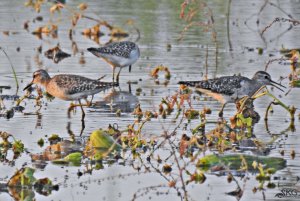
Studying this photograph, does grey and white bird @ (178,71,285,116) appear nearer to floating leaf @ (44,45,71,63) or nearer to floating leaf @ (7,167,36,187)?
floating leaf @ (7,167,36,187)

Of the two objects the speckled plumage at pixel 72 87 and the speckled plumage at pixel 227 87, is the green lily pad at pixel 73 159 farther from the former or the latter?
the speckled plumage at pixel 227 87

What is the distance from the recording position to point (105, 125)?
14.2 m

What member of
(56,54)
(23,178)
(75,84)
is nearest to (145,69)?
(56,54)

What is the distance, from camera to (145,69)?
19500 millimetres

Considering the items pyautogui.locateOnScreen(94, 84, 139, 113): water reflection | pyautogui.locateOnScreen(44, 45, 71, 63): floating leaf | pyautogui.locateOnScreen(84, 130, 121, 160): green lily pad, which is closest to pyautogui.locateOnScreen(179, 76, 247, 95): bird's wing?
pyautogui.locateOnScreen(94, 84, 139, 113): water reflection

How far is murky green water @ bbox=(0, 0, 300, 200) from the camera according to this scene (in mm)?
11004

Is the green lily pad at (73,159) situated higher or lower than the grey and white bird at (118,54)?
lower

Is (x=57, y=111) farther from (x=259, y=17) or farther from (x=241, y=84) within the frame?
(x=259, y=17)

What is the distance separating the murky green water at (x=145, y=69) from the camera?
11004 millimetres

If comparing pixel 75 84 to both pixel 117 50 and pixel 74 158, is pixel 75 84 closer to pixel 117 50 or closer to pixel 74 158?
pixel 117 50

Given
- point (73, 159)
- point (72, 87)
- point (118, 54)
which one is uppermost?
point (118, 54)

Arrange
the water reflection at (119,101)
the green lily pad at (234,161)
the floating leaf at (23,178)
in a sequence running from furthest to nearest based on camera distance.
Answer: the water reflection at (119,101) → the green lily pad at (234,161) → the floating leaf at (23,178)

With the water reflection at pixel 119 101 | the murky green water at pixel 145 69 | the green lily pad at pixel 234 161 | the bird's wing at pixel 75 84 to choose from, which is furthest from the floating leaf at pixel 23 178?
the water reflection at pixel 119 101

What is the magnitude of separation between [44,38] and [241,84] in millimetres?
8999
